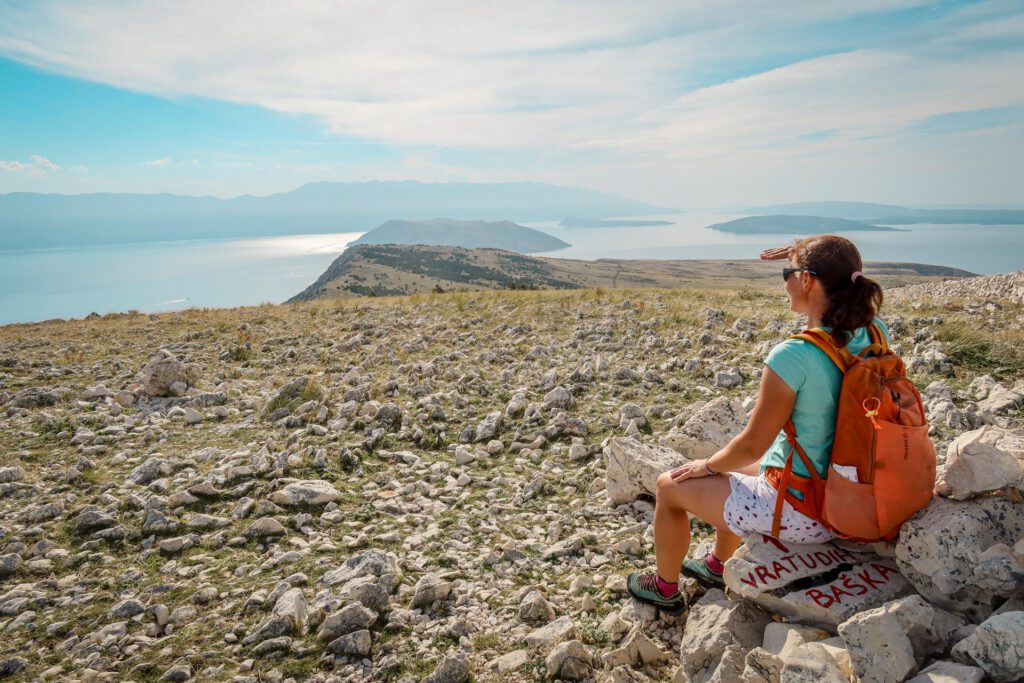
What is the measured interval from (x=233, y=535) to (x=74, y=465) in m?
3.84

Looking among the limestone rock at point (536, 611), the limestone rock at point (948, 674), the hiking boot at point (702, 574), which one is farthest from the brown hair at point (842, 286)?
the limestone rock at point (536, 611)

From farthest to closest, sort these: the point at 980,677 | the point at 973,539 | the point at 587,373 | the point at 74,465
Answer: the point at 587,373, the point at 74,465, the point at 973,539, the point at 980,677

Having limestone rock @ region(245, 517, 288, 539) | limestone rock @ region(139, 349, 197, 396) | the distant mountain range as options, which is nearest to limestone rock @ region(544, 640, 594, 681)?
limestone rock @ region(245, 517, 288, 539)

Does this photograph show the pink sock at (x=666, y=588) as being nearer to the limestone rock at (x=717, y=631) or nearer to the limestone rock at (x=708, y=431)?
the limestone rock at (x=717, y=631)

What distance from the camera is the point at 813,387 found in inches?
132

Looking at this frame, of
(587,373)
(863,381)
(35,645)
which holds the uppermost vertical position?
(863,381)

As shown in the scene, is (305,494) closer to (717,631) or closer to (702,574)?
(702,574)

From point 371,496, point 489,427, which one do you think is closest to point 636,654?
point 371,496

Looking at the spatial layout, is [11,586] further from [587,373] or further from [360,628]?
[587,373]

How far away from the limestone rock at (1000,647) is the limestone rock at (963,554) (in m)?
0.43

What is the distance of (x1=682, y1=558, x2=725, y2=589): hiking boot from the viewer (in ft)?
13.6

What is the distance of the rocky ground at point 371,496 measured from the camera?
4.00 meters

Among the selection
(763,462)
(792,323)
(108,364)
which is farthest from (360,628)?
(108,364)

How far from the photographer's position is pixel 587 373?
10023 mm
